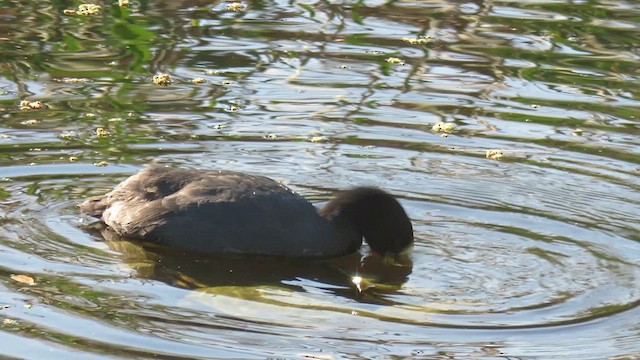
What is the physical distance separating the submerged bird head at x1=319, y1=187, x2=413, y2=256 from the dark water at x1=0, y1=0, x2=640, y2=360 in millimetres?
124

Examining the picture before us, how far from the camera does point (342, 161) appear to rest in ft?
29.8

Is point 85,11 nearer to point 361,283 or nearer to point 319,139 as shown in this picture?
point 319,139

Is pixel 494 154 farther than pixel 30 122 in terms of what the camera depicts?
No

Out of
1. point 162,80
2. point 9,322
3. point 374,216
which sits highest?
point 9,322

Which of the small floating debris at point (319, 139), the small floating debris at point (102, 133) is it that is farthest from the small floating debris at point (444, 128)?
the small floating debris at point (102, 133)

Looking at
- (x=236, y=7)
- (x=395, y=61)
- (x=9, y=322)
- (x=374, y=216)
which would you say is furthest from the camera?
(x=236, y=7)

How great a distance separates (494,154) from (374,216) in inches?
65.7

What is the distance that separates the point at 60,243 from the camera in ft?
24.6

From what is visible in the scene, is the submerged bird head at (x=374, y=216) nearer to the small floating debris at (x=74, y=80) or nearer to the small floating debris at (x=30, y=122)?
the small floating debris at (x=30, y=122)

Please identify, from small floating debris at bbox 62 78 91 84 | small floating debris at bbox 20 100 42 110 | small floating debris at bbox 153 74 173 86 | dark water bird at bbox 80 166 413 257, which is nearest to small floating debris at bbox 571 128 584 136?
dark water bird at bbox 80 166 413 257

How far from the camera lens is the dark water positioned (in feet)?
21.0

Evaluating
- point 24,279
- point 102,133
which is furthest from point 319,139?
point 24,279

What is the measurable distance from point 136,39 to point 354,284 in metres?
4.96

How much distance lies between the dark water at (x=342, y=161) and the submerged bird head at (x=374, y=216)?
0.12 m
